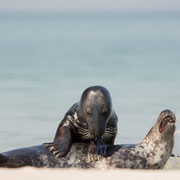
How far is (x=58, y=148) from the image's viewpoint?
12117mm

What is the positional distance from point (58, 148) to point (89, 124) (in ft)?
1.88

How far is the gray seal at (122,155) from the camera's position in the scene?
11.9 metres

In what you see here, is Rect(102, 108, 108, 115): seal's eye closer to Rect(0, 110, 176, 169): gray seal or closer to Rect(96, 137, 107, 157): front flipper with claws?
Rect(96, 137, 107, 157): front flipper with claws

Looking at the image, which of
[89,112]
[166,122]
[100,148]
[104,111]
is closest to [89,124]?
[89,112]

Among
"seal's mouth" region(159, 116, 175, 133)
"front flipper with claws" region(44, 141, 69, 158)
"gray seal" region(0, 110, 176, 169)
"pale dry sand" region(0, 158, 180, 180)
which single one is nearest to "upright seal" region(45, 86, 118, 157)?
"front flipper with claws" region(44, 141, 69, 158)

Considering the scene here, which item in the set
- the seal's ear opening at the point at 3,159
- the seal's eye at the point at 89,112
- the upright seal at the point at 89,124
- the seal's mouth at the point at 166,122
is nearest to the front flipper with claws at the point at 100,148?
the upright seal at the point at 89,124

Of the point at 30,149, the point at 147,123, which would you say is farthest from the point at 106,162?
the point at 147,123

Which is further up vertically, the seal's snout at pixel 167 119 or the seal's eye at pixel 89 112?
the seal's eye at pixel 89 112
